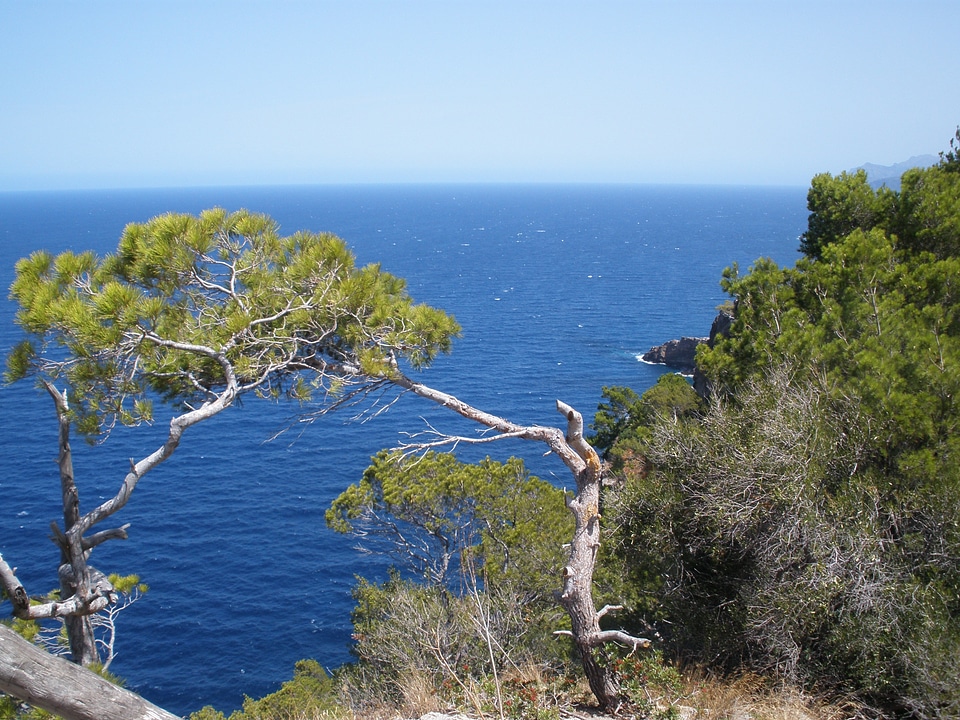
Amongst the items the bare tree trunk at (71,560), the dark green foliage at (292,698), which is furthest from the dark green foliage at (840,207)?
the dark green foliage at (292,698)

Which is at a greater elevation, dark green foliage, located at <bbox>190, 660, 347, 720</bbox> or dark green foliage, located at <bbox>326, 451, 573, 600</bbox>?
dark green foliage, located at <bbox>326, 451, 573, 600</bbox>

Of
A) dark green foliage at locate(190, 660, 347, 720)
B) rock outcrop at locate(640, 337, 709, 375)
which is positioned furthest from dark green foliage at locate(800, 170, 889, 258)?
rock outcrop at locate(640, 337, 709, 375)

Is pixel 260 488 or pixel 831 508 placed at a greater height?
pixel 831 508

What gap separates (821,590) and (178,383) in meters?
7.66

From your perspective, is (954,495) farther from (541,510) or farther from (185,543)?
(185,543)

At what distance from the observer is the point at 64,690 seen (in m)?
2.84

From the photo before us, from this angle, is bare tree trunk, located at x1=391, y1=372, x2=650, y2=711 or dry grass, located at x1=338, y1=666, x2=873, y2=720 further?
bare tree trunk, located at x1=391, y1=372, x2=650, y2=711

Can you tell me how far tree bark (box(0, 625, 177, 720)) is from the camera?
2.83m

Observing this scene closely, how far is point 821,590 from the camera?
24.9 feet

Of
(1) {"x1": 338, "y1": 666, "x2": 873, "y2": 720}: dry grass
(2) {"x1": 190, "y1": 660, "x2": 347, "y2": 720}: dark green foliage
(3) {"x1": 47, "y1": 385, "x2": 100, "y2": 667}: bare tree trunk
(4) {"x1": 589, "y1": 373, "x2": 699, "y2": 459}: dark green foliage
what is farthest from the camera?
(4) {"x1": 589, "y1": 373, "x2": 699, "y2": 459}: dark green foliage

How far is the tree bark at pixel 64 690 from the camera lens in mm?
2830

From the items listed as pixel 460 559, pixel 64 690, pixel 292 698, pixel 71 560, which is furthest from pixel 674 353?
pixel 64 690

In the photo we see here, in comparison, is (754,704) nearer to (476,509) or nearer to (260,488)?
(476,509)

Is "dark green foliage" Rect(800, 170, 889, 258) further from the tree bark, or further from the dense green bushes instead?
the tree bark
